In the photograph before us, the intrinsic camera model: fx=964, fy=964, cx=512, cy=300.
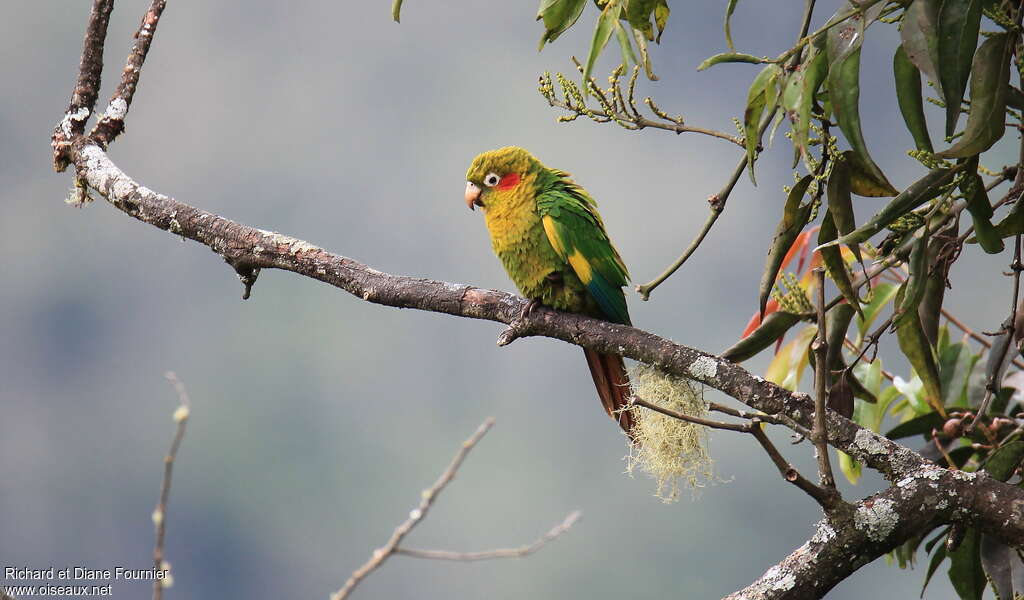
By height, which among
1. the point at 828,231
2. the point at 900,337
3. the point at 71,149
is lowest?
the point at 900,337

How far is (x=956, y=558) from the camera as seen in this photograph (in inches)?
80.0

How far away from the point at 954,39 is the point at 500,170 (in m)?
1.22

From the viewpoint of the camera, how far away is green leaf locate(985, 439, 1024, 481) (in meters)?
1.95

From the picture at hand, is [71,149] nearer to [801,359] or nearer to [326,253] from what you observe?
[326,253]

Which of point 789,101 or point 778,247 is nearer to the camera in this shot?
point 789,101

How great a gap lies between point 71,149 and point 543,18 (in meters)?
1.35

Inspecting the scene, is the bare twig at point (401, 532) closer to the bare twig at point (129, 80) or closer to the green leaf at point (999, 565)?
the green leaf at point (999, 565)

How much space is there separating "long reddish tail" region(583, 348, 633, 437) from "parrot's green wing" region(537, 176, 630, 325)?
0.12m

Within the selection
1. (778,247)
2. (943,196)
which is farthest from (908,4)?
(778,247)

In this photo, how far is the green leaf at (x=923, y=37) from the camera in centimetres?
150

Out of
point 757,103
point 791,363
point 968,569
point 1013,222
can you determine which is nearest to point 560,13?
point 757,103

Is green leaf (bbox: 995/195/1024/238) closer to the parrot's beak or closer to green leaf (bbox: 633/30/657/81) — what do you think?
green leaf (bbox: 633/30/657/81)

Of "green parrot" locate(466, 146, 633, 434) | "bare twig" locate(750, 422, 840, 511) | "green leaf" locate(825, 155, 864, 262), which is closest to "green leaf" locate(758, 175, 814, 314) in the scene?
"green leaf" locate(825, 155, 864, 262)

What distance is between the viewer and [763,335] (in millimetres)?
1983
